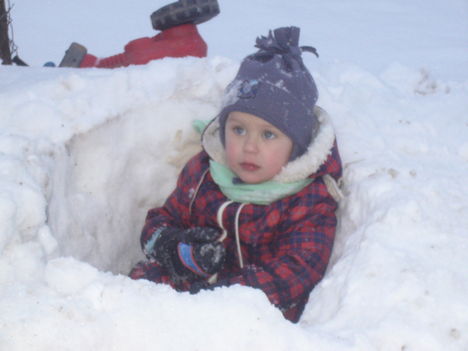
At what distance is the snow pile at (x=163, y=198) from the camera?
130 centimetres

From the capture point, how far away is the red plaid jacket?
2.03 metres

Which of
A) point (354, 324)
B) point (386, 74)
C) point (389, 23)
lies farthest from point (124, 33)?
point (354, 324)

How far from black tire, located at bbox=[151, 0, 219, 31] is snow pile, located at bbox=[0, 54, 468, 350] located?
0.63 m

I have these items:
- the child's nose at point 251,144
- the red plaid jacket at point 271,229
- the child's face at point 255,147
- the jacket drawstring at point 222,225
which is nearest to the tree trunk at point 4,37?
the red plaid jacket at point 271,229

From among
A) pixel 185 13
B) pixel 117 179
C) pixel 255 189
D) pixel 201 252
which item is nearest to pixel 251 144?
pixel 255 189

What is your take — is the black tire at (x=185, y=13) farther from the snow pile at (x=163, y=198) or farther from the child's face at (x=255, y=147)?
the child's face at (x=255, y=147)

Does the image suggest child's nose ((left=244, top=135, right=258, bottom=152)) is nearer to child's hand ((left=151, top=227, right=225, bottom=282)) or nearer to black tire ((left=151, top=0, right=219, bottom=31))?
child's hand ((left=151, top=227, right=225, bottom=282))

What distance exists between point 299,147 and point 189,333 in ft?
3.59

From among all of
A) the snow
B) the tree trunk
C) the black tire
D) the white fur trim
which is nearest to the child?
the white fur trim

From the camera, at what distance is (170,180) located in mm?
2699

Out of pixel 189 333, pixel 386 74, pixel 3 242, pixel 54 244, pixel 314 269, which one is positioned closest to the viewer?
pixel 189 333

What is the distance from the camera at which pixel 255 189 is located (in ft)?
7.32

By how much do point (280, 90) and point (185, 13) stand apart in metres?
1.44

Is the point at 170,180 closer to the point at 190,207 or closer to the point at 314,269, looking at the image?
the point at 190,207
